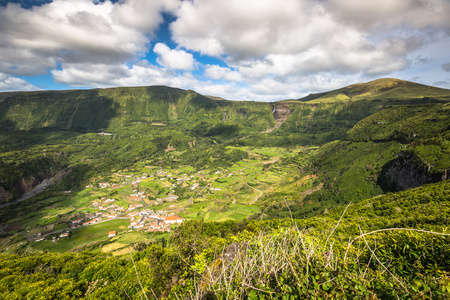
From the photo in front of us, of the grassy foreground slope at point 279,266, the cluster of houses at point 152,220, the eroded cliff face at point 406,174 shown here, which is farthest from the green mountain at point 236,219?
the cluster of houses at point 152,220

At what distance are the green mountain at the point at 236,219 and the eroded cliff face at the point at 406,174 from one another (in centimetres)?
35

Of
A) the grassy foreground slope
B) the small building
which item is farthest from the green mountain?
the small building

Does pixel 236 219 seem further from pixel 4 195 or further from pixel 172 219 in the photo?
pixel 4 195

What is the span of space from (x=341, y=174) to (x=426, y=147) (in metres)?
26.4

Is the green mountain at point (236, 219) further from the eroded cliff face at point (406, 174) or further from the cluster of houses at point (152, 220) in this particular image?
the cluster of houses at point (152, 220)

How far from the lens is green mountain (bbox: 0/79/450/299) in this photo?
5.12 m

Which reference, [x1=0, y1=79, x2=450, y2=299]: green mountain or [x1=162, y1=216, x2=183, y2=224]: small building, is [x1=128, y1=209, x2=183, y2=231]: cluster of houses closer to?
[x1=162, y1=216, x2=183, y2=224]: small building

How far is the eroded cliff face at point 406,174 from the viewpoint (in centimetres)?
4369

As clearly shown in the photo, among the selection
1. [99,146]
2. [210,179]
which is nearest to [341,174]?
[210,179]

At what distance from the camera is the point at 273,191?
83812 mm

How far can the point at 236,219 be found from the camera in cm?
6059

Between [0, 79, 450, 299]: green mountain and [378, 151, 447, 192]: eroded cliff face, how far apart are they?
1.15 ft

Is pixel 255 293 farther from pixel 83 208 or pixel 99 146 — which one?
pixel 99 146

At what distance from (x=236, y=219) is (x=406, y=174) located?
50.8 m
